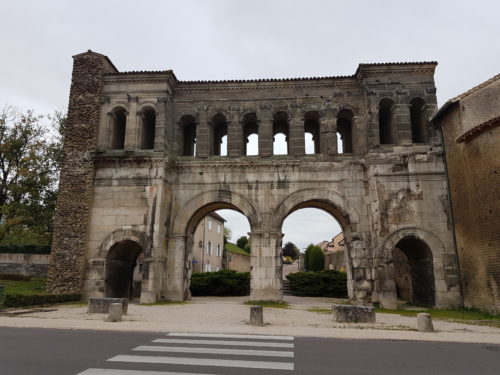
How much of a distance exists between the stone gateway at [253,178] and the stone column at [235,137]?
7 cm

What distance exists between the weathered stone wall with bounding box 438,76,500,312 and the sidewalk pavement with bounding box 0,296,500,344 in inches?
145

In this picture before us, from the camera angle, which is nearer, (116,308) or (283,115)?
(116,308)

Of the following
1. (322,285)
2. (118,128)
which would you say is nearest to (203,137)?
(118,128)

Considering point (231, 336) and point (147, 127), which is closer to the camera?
point (231, 336)

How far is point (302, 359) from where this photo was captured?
6570 millimetres

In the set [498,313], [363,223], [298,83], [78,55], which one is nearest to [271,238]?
[363,223]

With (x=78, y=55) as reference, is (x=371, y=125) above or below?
below

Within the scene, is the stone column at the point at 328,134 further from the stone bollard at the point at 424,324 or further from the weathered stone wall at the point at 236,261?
the weathered stone wall at the point at 236,261

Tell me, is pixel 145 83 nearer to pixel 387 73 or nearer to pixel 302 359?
pixel 387 73

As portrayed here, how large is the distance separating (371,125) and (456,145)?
12.1 feet

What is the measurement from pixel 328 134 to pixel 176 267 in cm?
969

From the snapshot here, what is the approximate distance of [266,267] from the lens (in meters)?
17.2

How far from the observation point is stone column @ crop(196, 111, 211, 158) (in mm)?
18981

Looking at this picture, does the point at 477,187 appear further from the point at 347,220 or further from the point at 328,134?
the point at 328,134
